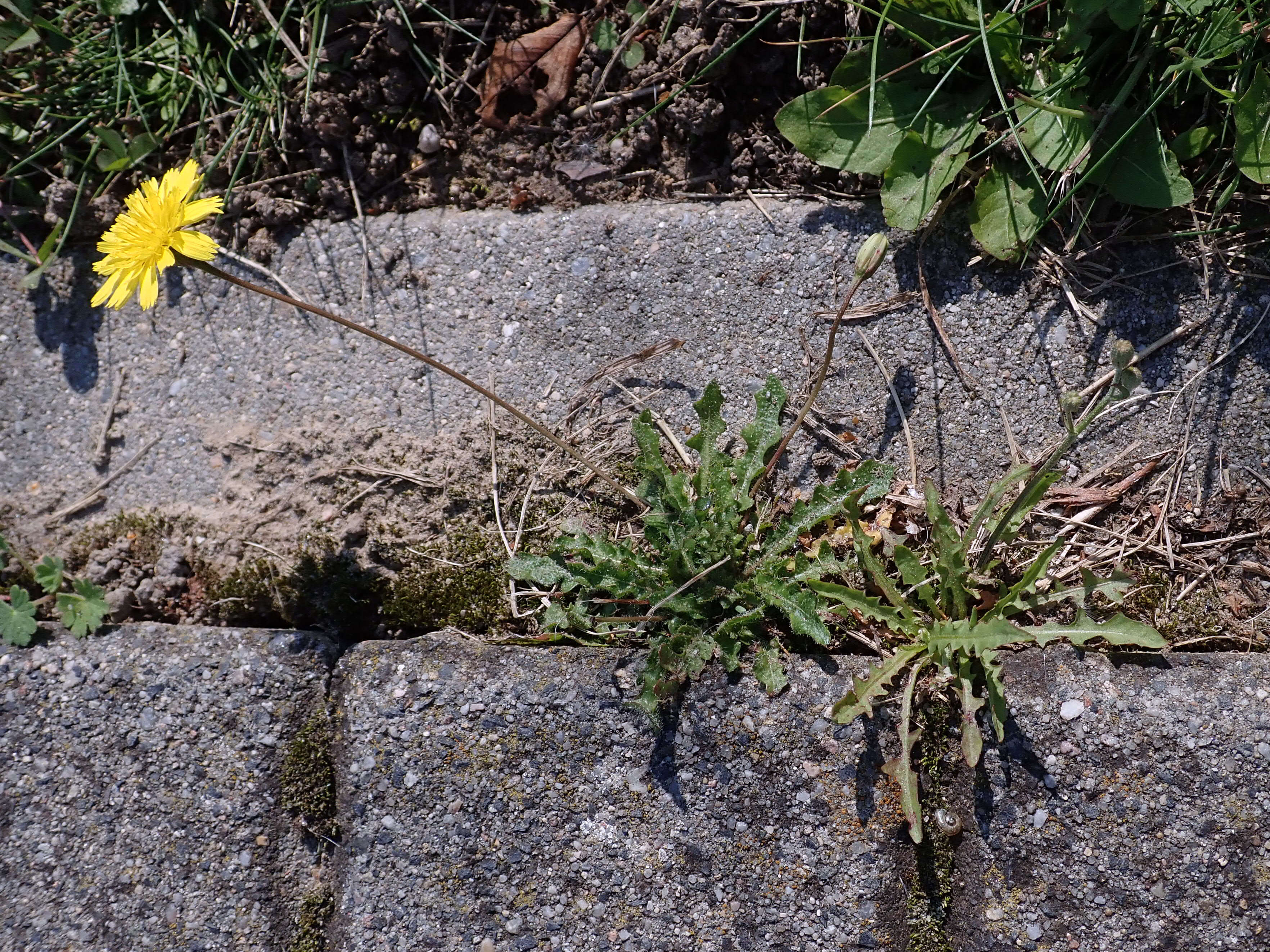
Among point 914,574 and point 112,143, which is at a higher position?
point 112,143

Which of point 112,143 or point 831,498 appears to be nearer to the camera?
point 831,498

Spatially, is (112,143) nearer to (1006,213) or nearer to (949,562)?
(1006,213)

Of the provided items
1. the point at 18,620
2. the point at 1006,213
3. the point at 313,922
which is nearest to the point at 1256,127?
the point at 1006,213

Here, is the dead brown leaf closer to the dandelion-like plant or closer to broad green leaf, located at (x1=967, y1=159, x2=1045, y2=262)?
the dandelion-like plant

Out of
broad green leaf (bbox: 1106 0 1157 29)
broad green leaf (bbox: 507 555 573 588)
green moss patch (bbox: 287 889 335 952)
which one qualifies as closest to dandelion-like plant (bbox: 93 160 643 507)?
broad green leaf (bbox: 507 555 573 588)

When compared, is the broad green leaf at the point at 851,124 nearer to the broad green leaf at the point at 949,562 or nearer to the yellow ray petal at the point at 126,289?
the broad green leaf at the point at 949,562

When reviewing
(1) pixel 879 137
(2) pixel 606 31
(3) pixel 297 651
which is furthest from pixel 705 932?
(2) pixel 606 31

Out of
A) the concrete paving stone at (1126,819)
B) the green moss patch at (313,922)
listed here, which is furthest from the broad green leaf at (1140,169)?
the green moss patch at (313,922)
